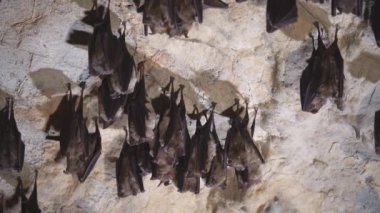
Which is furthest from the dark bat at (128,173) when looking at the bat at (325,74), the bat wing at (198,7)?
the bat at (325,74)

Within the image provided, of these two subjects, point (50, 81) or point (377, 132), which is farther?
point (377, 132)

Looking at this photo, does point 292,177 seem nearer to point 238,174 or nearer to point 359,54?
point 238,174

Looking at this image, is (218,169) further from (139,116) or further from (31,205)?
(31,205)

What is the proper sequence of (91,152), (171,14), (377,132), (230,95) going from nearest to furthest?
(171,14) → (91,152) → (377,132) → (230,95)

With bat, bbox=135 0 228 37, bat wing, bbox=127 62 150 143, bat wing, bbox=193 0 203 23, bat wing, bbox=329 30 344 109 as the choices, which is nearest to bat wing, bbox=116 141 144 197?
bat wing, bbox=127 62 150 143

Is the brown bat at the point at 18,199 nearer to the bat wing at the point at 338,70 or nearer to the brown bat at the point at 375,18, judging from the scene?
the bat wing at the point at 338,70

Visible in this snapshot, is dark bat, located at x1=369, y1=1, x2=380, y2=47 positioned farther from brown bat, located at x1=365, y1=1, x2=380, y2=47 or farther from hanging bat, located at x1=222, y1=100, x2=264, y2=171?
hanging bat, located at x1=222, y1=100, x2=264, y2=171

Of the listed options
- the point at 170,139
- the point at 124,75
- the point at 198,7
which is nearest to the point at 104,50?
the point at 124,75
